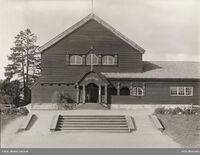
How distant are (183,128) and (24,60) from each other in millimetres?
32211

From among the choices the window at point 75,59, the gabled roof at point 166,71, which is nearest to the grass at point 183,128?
the gabled roof at point 166,71

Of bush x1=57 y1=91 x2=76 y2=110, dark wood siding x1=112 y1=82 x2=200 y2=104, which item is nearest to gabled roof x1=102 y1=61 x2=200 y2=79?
dark wood siding x1=112 y1=82 x2=200 y2=104

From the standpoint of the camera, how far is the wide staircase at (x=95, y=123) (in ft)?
100

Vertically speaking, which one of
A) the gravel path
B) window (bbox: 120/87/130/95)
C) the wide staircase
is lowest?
the gravel path

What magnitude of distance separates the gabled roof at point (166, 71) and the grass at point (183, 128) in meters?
9.31

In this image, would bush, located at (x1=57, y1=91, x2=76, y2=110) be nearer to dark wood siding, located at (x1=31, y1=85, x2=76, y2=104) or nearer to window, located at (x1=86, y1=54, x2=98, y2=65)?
dark wood siding, located at (x1=31, y1=85, x2=76, y2=104)

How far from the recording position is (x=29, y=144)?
25.9 meters

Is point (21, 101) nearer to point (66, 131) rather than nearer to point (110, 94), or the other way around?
point (110, 94)

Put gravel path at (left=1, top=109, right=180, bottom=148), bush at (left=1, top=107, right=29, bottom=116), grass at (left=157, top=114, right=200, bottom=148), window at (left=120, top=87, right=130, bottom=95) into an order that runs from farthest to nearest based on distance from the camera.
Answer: window at (left=120, top=87, right=130, bottom=95), bush at (left=1, top=107, right=29, bottom=116), grass at (left=157, top=114, right=200, bottom=148), gravel path at (left=1, top=109, right=180, bottom=148)

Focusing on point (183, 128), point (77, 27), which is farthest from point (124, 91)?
point (183, 128)

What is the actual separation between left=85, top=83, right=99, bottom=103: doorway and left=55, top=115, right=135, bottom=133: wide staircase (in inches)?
383

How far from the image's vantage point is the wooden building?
4244 cm
